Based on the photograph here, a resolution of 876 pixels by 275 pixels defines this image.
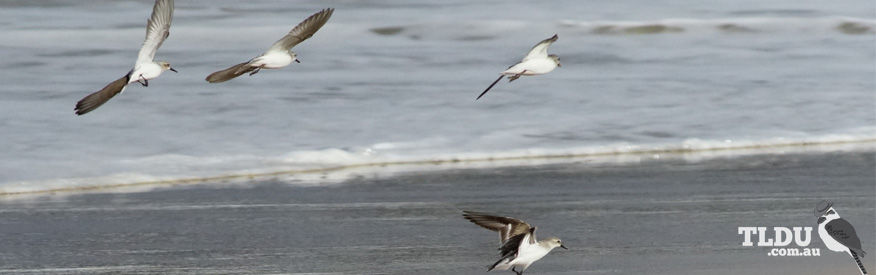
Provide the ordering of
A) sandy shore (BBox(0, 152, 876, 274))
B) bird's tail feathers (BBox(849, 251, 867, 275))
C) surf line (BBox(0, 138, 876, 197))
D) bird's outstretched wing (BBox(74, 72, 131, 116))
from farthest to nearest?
surf line (BBox(0, 138, 876, 197))
sandy shore (BBox(0, 152, 876, 274))
bird's tail feathers (BBox(849, 251, 867, 275))
bird's outstretched wing (BBox(74, 72, 131, 116))

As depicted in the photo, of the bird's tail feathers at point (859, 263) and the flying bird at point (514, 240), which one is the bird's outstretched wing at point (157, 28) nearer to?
the flying bird at point (514, 240)

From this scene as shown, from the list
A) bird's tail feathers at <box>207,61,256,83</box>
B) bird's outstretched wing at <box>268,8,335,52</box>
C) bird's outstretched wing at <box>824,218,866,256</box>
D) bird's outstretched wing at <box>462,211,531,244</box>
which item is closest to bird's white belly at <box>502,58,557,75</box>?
bird's outstretched wing at <box>268,8,335,52</box>

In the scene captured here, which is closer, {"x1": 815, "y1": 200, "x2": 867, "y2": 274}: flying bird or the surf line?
{"x1": 815, "y1": 200, "x2": 867, "y2": 274}: flying bird

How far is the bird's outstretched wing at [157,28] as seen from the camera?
371 centimetres

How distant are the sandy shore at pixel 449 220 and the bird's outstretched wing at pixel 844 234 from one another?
54 millimetres

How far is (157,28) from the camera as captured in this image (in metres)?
3.75

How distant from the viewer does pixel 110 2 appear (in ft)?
47.8

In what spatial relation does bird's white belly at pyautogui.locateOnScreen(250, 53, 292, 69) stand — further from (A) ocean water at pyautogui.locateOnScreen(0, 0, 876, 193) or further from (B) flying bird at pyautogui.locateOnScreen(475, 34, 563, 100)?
(A) ocean water at pyautogui.locateOnScreen(0, 0, 876, 193)

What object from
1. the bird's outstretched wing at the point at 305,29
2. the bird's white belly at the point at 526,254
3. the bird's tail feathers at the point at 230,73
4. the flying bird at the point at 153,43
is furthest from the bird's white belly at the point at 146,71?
the bird's white belly at the point at 526,254

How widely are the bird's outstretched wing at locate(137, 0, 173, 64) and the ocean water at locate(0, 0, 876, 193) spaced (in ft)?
7.39

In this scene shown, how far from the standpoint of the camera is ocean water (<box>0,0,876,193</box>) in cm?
668

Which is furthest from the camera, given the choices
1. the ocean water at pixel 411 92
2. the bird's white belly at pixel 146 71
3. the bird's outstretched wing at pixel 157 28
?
the ocean water at pixel 411 92

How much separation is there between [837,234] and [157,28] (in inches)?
95.1

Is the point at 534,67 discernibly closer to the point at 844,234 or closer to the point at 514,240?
the point at 514,240
